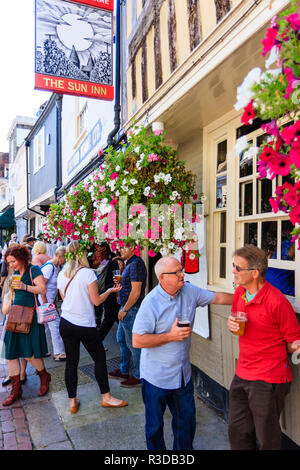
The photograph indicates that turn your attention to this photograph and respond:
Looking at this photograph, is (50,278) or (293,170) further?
(50,278)

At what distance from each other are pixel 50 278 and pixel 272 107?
17.0 feet

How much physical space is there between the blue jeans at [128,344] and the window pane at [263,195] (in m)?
1.93

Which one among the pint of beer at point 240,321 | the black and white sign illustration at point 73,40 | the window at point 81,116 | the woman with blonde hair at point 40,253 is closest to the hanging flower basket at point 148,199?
the pint of beer at point 240,321

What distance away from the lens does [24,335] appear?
165 inches

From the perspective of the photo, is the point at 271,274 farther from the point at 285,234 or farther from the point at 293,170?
the point at 293,170

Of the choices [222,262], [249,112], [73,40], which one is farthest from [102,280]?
[249,112]

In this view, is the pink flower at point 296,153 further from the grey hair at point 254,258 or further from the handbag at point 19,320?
the handbag at point 19,320

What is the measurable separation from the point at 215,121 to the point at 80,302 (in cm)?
262

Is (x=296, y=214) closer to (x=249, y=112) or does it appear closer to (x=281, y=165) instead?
(x=281, y=165)

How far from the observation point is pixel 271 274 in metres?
3.16

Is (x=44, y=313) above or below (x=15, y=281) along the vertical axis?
below

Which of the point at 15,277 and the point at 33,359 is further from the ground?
the point at 15,277
